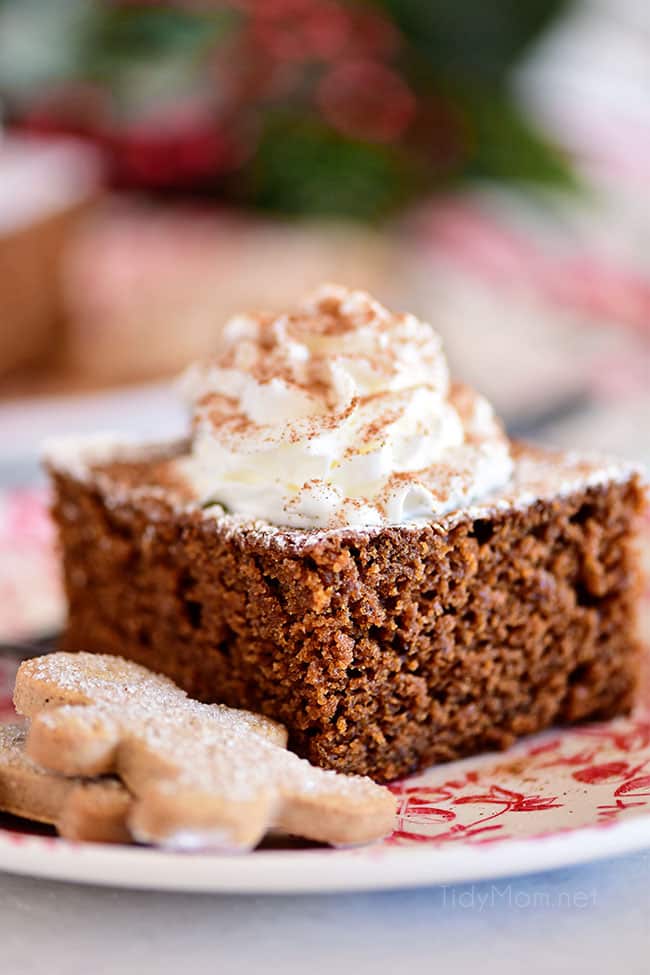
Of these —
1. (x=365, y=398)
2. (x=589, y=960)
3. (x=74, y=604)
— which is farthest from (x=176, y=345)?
(x=589, y=960)

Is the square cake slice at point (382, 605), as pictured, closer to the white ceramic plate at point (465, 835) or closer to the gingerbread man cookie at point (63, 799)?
the white ceramic plate at point (465, 835)

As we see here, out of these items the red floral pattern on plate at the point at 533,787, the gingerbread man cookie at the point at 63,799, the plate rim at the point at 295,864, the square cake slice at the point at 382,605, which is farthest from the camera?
the square cake slice at the point at 382,605

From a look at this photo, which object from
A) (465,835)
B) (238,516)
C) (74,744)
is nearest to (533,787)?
(465,835)

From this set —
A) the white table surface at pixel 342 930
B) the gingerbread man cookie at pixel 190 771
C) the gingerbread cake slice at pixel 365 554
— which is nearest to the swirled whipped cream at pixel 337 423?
the gingerbread cake slice at pixel 365 554

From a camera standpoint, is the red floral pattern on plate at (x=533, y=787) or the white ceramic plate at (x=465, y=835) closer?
the white ceramic plate at (x=465, y=835)

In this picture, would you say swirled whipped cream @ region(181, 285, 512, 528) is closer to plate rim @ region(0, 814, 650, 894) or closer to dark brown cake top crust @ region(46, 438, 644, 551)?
dark brown cake top crust @ region(46, 438, 644, 551)

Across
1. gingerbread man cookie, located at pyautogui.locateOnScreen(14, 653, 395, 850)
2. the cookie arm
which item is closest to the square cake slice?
gingerbread man cookie, located at pyautogui.locateOnScreen(14, 653, 395, 850)
